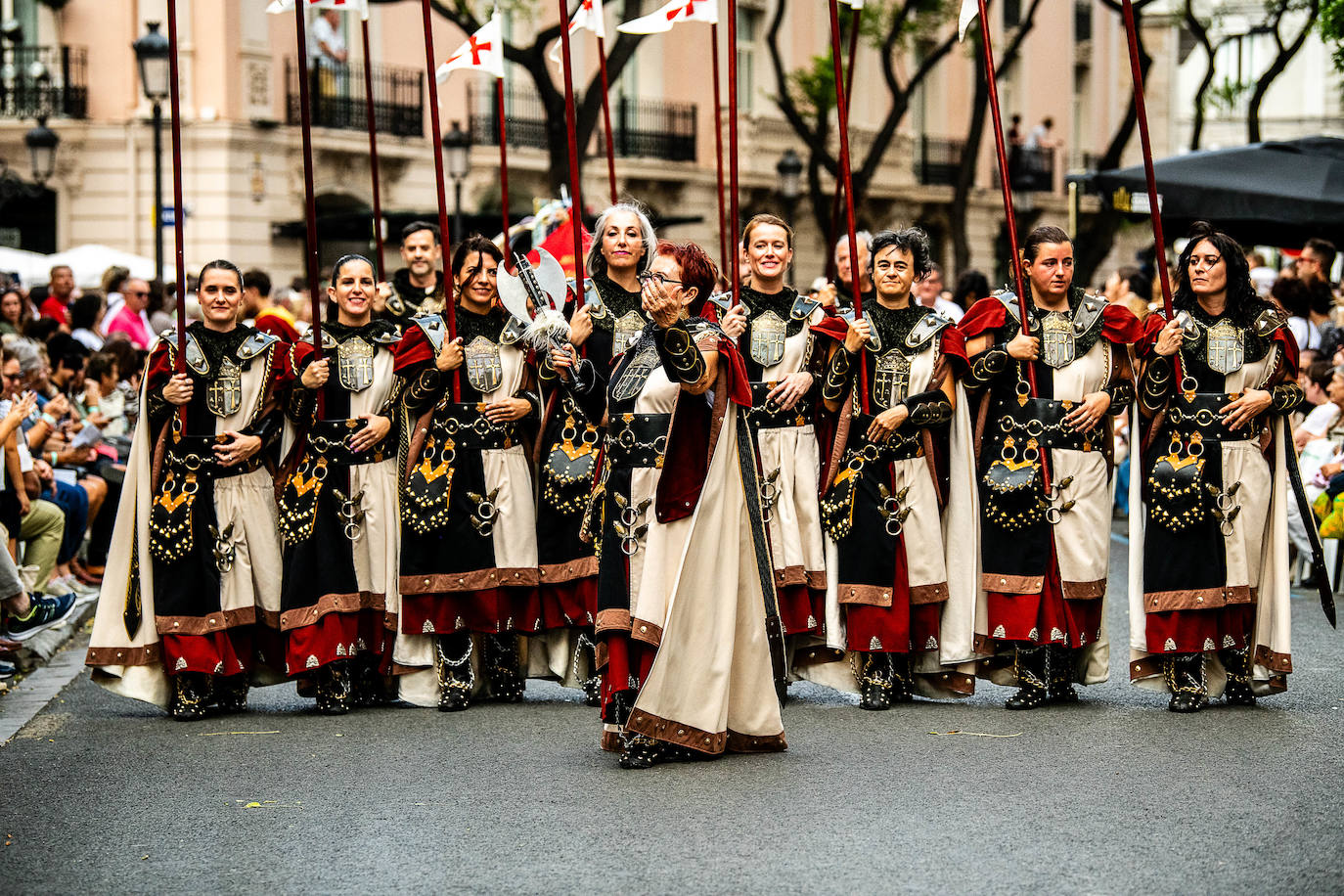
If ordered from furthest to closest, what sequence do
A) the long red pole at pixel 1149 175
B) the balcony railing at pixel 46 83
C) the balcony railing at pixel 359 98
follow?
the balcony railing at pixel 359 98, the balcony railing at pixel 46 83, the long red pole at pixel 1149 175

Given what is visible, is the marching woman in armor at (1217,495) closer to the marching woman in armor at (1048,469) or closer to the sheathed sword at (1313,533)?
the sheathed sword at (1313,533)

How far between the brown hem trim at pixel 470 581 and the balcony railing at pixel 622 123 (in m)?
22.6

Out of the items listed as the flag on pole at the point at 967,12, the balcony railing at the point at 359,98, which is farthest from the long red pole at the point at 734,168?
the balcony railing at the point at 359,98

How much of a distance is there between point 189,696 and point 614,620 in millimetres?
2250

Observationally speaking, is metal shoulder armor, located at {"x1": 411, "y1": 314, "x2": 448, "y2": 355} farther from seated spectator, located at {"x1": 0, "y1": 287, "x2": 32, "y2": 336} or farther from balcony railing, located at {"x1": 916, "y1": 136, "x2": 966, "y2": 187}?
balcony railing, located at {"x1": 916, "y1": 136, "x2": 966, "y2": 187}

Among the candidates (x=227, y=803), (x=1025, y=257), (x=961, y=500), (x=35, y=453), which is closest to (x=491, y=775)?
(x=227, y=803)

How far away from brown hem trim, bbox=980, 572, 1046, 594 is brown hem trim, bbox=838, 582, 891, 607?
15.9 inches

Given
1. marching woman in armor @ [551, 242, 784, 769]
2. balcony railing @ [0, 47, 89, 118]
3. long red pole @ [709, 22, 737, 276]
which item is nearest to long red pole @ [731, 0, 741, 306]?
long red pole @ [709, 22, 737, 276]

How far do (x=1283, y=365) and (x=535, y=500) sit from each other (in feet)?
10.2

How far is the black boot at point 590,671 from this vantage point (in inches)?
319

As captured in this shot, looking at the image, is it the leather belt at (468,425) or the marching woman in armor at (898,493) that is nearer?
the marching woman in armor at (898,493)

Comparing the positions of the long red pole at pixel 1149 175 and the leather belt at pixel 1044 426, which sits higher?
the long red pole at pixel 1149 175

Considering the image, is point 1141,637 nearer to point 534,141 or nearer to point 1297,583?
point 1297,583

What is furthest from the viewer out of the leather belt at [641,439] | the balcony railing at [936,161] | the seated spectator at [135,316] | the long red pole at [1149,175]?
the balcony railing at [936,161]
